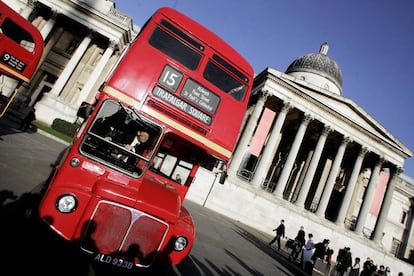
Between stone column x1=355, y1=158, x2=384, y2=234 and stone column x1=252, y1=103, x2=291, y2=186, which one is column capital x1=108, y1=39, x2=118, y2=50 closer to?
stone column x1=252, y1=103, x2=291, y2=186

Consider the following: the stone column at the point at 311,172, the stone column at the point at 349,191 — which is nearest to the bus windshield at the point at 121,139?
the stone column at the point at 311,172

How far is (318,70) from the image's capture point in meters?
31.8

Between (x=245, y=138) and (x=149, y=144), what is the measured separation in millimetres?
16554

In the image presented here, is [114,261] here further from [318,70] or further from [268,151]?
[318,70]

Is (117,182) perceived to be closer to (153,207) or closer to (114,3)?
(153,207)

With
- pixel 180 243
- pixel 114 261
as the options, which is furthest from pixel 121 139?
pixel 180 243

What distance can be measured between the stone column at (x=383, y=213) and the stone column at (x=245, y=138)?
15.4 meters

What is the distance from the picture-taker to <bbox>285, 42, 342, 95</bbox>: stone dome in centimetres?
3133

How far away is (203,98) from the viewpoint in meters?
4.84

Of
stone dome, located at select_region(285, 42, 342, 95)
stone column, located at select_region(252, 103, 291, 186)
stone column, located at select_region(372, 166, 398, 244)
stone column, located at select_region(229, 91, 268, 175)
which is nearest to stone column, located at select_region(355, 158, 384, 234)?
stone column, located at select_region(372, 166, 398, 244)

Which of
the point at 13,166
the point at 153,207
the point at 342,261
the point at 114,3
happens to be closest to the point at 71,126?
the point at 13,166

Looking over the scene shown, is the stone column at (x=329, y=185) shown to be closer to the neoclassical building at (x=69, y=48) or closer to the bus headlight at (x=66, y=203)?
the bus headlight at (x=66, y=203)

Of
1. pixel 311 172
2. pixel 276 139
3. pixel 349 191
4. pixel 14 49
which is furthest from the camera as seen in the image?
pixel 349 191

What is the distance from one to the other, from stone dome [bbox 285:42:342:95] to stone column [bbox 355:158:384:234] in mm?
11143
